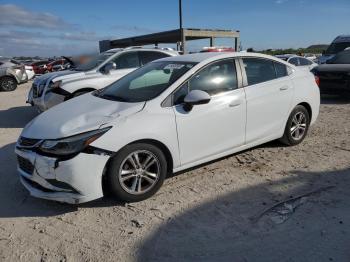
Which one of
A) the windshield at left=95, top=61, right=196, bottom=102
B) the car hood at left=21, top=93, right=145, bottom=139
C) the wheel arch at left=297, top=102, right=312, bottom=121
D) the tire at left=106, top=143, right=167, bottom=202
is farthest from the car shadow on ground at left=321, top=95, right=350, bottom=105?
the car hood at left=21, top=93, right=145, bottom=139

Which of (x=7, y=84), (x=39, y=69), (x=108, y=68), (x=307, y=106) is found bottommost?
(x=39, y=69)

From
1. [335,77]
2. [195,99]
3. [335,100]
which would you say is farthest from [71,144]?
[335,100]

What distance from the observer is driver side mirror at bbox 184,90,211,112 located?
4.47m

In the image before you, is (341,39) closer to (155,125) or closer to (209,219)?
(155,125)

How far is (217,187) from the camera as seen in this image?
15.3ft

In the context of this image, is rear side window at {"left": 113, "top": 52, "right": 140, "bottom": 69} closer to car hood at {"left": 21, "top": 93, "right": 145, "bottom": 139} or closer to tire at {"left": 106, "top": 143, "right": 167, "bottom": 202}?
car hood at {"left": 21, "top": 93, "right": 145, "bottom": 139}

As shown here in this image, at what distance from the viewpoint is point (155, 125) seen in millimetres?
4273

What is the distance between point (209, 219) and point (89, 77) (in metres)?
5.74

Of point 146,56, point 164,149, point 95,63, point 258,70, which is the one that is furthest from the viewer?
point 146,56

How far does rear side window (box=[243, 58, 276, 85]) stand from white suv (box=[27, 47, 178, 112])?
4.23 metres

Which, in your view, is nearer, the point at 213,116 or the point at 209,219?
the point at 209,219

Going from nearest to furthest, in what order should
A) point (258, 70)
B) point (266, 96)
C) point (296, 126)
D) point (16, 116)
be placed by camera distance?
1. point (266, 96)
2. point (258, 70)
3. point (296, 126)
4. point (16, 116)

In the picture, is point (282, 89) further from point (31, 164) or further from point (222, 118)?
point (31, 164)

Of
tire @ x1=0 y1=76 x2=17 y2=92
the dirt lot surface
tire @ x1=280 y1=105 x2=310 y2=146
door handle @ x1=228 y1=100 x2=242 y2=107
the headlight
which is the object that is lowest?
tire @ x1=0 y1=76 x2=17 y2=92
